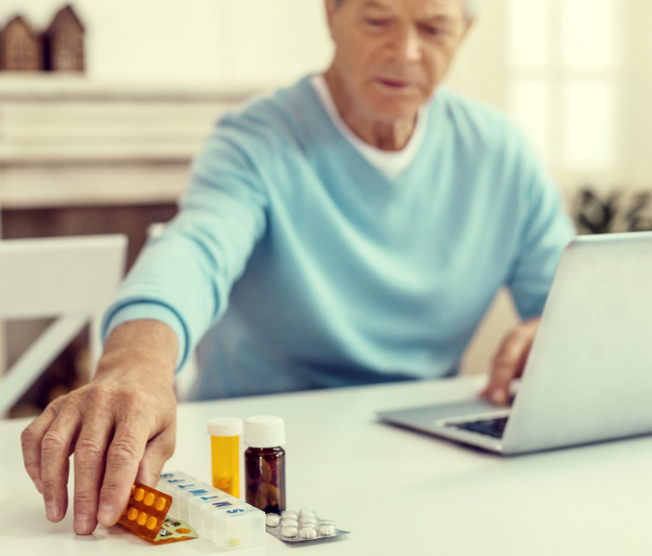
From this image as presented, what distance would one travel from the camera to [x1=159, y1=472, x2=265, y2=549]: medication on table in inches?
20.6

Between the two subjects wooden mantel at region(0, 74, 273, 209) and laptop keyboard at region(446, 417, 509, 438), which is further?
wooden mantel at region(0, 74, 273, 209)

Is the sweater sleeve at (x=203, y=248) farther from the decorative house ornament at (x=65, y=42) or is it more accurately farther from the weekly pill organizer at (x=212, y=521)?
the decorative house ornament at (x=65, y=42)

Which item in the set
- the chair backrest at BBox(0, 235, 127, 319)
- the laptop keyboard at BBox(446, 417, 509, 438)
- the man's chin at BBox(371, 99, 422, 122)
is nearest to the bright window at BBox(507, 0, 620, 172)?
the man's chin at BBox(371, 99, 422, 122)

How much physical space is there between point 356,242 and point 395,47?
31 cm

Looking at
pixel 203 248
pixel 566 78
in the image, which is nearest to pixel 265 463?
pixel 203 248

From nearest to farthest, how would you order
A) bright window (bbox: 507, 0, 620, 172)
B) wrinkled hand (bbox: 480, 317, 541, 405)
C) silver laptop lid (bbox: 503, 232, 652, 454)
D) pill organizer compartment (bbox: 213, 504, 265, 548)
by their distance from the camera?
1. pill organizer compartment (bbox: 213, 504, 265, 548)
2. silver laptop lid (bbox: 503, 232, 652, 454)
3. wrinkled hand (bbox: 480, 317, 541, 405)
4. bright window (bbox: 507, 0, 620, 172)

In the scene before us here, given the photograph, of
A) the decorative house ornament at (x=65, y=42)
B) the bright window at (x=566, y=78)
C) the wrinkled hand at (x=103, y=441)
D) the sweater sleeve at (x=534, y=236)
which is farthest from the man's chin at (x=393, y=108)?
the bright window at (x=566, y=78)

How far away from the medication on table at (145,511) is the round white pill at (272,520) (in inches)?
3.0

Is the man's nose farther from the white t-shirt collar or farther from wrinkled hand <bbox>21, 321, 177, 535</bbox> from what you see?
wrinkled hand <bbox>21, 321, 177, 535</bbox>

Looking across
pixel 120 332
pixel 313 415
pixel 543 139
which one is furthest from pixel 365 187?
pixel 543 139

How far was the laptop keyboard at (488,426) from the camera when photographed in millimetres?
797

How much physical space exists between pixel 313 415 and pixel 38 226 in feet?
7.48

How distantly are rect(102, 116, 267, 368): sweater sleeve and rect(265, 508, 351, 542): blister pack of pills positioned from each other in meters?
0.27

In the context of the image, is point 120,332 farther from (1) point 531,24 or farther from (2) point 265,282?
(1) point 531,24
